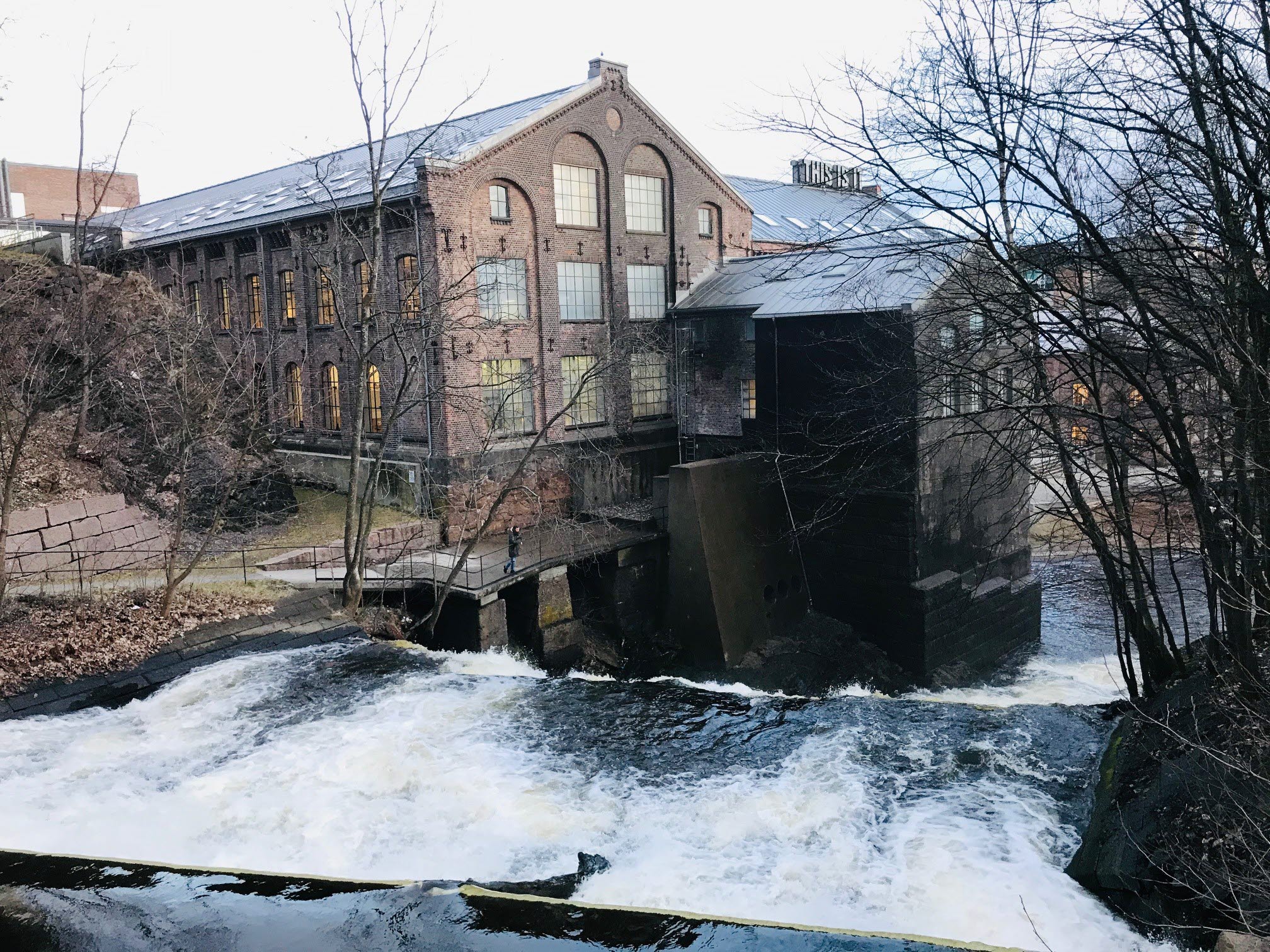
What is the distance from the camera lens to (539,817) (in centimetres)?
907

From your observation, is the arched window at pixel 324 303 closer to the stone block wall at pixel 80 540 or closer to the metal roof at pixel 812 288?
the stone block wall at pixel 80 540

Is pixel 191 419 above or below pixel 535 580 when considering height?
above

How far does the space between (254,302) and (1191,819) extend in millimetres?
27351

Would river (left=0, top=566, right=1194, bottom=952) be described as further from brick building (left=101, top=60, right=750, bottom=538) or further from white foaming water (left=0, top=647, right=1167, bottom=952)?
brick building (left=101, top=60, right=750, bottom=538)

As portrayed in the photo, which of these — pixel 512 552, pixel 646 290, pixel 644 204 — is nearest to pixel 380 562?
pixel 512 552

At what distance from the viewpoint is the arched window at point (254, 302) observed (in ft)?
91.0

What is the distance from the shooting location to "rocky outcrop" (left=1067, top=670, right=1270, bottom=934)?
20.6ft

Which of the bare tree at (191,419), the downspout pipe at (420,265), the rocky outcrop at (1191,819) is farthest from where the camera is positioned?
the downspout pipe at (420,265)

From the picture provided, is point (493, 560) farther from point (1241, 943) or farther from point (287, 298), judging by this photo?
point (1241, 943)

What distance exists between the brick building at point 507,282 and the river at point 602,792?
9510 mm

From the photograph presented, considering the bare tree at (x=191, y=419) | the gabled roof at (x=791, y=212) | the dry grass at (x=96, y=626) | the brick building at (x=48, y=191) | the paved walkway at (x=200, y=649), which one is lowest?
the paved walkway at (x=200, y=649)

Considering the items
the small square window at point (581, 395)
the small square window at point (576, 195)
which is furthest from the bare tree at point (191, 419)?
the small square window at point (576, 195)

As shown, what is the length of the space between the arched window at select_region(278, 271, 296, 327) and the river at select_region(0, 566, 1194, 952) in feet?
52.1

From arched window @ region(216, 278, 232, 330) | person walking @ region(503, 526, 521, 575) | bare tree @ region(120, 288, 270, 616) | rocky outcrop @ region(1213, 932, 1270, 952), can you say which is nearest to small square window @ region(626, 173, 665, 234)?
bare tree @ region(120, 288, 270, 616)
